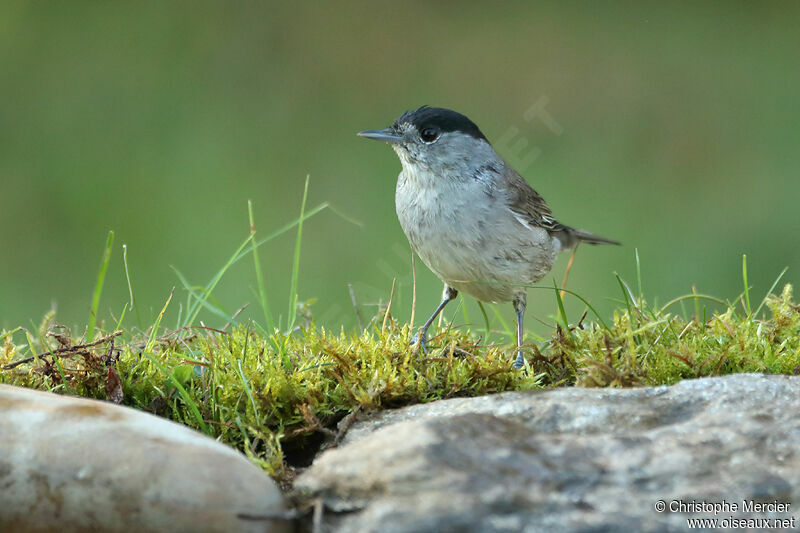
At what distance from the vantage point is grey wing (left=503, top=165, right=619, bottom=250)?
5.55 metres

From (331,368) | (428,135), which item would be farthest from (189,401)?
(428,135)

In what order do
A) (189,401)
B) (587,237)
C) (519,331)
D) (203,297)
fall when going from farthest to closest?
1. (587,237)
2. (519,331)
3. (203,297)
4. (189,401)

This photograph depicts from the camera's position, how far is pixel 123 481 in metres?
2.49

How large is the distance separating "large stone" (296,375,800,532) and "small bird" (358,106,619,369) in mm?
2148

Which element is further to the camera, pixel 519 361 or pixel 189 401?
pixel 519 361

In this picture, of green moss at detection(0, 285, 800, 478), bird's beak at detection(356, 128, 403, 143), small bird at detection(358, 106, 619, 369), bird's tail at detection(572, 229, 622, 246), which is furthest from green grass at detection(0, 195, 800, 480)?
bird's tail at detection(572, 229, 622, 246)

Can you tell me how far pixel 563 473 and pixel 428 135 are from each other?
10.9ft

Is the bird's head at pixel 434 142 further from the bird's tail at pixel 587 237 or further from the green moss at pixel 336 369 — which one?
the green moss at pixel 336 369

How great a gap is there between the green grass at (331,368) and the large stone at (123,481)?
24.5 inches

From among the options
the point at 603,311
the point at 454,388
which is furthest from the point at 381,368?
the point at 603,311

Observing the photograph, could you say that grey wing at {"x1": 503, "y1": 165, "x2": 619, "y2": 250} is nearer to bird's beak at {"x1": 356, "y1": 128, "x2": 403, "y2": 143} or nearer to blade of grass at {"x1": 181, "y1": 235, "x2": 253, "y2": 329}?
bird's beak at {"x1": 356, "y1": 128, "x2": 403, "y2": 143}

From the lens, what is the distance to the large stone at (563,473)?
2.33 metres

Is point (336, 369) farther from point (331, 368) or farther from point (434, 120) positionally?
point (434, 120)

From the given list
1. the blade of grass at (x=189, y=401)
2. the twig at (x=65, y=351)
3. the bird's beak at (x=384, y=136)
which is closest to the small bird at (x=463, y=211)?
the bird's beak at (x=384, y=136)
